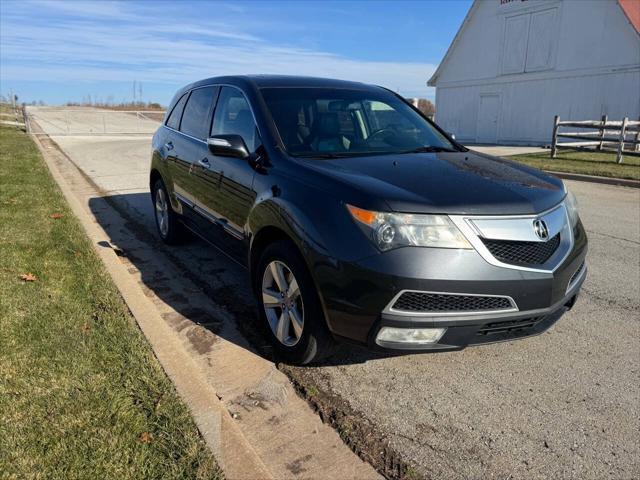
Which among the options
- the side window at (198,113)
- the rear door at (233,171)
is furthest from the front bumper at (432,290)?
the side window at (198,113)

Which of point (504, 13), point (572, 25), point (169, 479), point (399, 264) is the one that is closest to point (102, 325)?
point (169, 479)

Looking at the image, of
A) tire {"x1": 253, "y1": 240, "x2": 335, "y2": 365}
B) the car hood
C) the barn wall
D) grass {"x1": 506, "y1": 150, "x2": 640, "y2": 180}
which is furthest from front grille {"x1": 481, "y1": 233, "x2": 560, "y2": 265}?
the barn wall

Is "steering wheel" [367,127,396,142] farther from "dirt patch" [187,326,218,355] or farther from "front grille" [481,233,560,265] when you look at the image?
"dirt patch" [187,326,218,355]

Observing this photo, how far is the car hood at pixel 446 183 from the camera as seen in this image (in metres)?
2.70

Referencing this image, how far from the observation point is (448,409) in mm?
2898

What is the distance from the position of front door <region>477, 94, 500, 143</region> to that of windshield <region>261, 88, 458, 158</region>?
2290 centimetres

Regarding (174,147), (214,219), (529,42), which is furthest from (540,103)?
(214,219)

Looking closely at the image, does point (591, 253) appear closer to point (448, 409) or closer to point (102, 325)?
point (448, 409)

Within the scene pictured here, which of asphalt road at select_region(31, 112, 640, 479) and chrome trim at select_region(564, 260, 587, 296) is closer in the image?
asphalt road at select_region(31, 112, 640, 479)

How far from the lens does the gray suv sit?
2.63 m

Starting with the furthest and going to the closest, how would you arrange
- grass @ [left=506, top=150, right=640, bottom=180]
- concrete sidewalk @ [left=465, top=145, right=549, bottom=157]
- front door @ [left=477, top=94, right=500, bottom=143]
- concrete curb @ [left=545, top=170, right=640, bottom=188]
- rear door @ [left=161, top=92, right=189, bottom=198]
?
front door @ [left=477, top=94, right=500, bottom=143], concrete sidewalk @ [left=465, top=145, right=549, bottom=157], grass @ [left=506, top=150, right=640, bottom=180], concrete curb @ [left=545, top=170, right=640, bottom=188], rear door @ [left=161, top=92, right=189, bottom=198]

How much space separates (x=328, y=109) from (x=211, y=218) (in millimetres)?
Answer: 1354

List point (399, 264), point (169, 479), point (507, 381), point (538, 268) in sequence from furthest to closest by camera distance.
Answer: point (507, 381) < point (538, 268) < point (399, 264) < point (169, 479)

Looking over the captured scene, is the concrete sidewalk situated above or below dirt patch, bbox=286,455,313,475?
above
